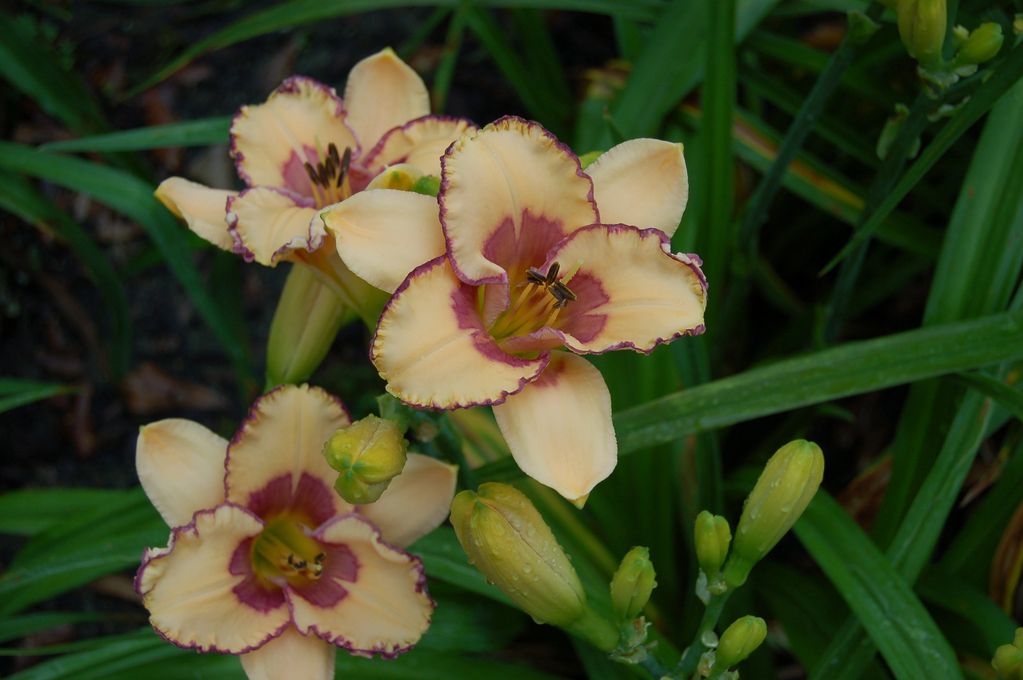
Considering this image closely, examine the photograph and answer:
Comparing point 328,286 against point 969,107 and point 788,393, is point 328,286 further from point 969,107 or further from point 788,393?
point 969,107

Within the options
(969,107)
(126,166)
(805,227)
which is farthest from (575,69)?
(969,107)

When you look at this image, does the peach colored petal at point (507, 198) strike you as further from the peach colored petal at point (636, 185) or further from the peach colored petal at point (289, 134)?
the peach colored petal at point (289, 134)

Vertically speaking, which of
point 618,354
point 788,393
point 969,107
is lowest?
point 618,354

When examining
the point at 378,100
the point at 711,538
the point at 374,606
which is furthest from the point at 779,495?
the point at 378,100

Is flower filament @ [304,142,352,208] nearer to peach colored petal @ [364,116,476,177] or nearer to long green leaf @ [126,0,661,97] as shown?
peach colored petal @ [364,116,476,177]

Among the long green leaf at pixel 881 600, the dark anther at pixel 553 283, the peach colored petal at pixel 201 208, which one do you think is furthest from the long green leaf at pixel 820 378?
the peach colored petal at pixel 201 208

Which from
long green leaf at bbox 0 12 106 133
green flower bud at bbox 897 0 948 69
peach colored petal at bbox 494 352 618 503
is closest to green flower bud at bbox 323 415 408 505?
peach colored petal at bbox 494 352 618 503
